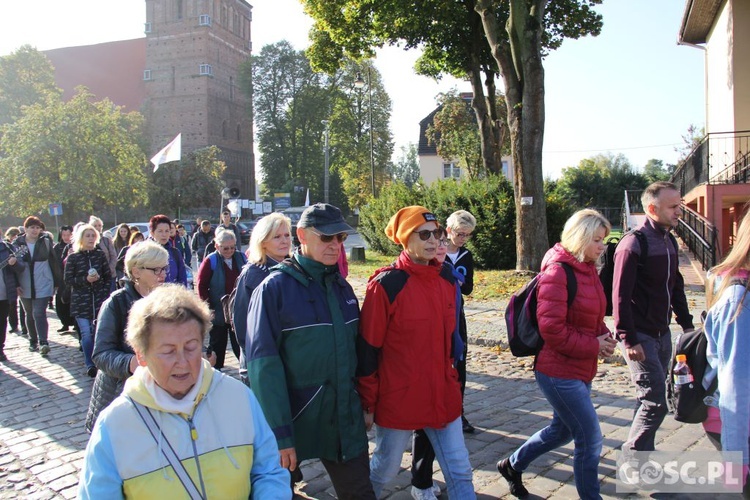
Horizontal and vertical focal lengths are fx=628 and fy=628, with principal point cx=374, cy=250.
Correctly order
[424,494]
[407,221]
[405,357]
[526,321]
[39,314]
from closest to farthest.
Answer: [405,357]
[407,221]
[526,321]
[424,494]
[39,314]

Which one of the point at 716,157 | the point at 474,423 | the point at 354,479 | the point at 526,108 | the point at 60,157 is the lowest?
the point at 474,423

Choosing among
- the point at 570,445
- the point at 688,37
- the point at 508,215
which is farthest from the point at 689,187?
the point at 570,445

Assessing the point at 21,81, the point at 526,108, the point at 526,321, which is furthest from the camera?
the point at 21,81

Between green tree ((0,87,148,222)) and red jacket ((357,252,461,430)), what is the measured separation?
4023 centimetres

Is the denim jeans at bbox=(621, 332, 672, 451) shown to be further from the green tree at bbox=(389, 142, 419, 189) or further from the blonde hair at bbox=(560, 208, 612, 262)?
the green tree at bbox=(389, 142, 419, 189)

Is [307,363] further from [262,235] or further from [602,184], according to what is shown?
[602,184]

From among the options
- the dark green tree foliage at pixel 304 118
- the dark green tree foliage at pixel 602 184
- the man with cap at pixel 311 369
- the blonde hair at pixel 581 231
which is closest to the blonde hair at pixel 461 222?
the blonde hair at pixel 581 231

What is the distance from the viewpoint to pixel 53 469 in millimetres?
4945

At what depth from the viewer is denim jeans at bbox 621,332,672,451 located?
13.6 ft

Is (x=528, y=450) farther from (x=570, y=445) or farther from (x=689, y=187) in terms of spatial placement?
(x=689, y=187)

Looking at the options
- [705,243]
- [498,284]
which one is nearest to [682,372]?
[498,284]

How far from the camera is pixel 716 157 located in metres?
20.2

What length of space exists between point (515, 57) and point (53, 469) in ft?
43.4

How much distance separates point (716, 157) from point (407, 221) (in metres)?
20.1
